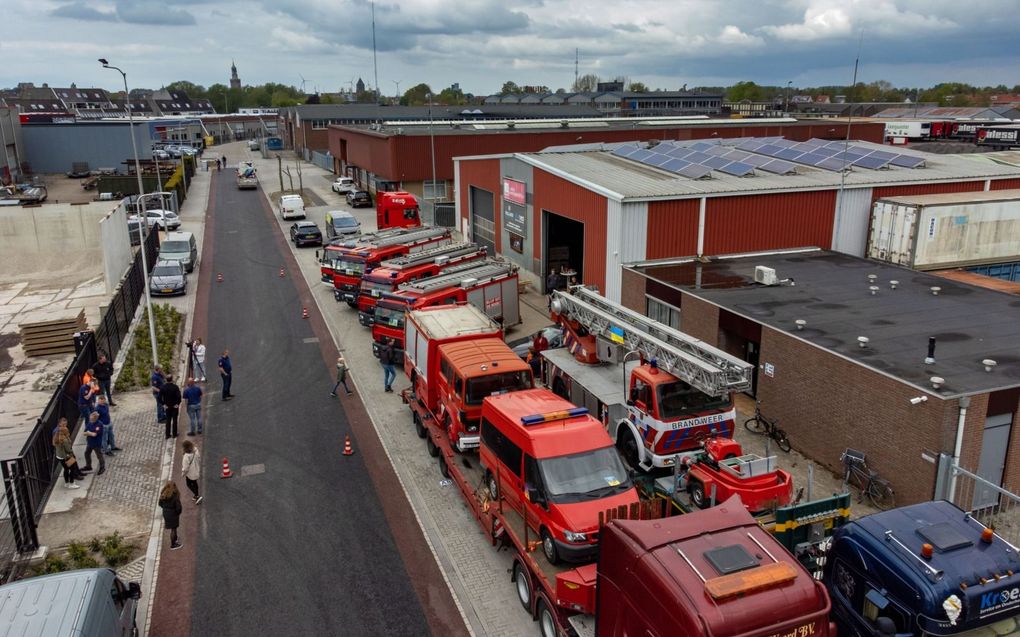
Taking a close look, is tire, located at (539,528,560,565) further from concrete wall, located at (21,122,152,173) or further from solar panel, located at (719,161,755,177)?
concrete wall, located at (21,122,152,173)

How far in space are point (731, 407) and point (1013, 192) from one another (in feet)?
71.1

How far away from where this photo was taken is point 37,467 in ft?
49.1

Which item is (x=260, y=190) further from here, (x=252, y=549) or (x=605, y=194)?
(x=252, y=549)

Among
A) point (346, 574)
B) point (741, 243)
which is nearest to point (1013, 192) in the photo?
point (741, 243)

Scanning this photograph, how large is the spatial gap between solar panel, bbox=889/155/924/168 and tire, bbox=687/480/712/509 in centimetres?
2485

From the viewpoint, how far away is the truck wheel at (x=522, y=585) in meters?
11.8

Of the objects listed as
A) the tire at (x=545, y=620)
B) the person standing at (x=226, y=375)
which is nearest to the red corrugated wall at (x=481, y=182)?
the person standing at (x=226, y=375)

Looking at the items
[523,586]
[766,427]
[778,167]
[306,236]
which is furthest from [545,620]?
[306,236]

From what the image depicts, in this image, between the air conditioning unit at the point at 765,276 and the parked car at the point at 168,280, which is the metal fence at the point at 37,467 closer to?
the parked car at the point at 168,280

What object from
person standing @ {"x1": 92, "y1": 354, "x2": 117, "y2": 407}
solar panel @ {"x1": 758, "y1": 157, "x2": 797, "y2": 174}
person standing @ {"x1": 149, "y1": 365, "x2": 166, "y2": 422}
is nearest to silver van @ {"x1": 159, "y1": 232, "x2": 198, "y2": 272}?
person standing @ {"x1": 92, "y1": 354, "x2": 117, "y2": 407}

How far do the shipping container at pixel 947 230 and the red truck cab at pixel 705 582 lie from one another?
71.5 feet

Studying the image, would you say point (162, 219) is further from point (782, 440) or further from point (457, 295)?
point (782, 440)

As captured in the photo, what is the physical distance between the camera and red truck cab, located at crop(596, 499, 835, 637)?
24.4 ft

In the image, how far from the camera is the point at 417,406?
19047mm
